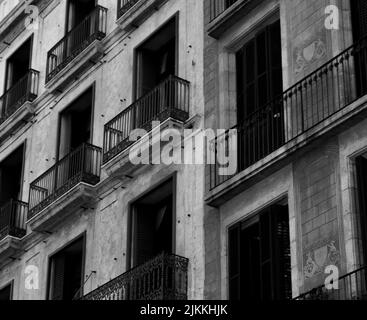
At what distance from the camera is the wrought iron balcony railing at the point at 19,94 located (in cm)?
3198

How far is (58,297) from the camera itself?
27953 millimetres

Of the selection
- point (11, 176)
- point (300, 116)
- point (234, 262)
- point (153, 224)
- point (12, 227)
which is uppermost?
point (11, 176)

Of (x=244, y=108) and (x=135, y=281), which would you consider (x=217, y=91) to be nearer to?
(x=244, y=108)

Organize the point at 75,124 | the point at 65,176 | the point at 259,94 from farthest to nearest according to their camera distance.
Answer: the point at 75,124
the point at 65,176
the point at 259,94

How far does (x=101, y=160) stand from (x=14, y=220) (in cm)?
367

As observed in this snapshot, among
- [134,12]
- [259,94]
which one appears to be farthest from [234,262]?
[134,12]

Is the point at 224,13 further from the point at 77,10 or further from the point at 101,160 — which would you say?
the point at 77,10

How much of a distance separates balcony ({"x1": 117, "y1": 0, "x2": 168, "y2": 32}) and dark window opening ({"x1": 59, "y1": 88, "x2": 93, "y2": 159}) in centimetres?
217

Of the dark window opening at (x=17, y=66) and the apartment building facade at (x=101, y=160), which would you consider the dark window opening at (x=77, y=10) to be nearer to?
the apartment building facade at (x=101, y=160)

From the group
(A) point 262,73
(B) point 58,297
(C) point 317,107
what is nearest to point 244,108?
(A) point 262,73

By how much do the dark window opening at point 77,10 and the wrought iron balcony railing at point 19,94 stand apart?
1555 millimetres

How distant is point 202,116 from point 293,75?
2.66 m

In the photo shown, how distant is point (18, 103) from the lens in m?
32.4

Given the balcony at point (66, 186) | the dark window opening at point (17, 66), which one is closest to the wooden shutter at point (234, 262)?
the balcony at point (66, 186)
